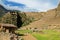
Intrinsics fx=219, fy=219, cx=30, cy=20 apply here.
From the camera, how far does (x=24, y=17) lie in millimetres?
97500

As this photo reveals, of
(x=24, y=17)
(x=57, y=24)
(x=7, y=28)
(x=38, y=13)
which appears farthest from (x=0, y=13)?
(x=7, y=28)

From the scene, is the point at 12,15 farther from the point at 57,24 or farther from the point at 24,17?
the point at 57,24

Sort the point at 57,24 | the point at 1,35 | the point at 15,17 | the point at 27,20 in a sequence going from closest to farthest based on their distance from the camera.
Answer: the point at 1,35, the point at 57,24, the point at 15,17, the point at 27,20

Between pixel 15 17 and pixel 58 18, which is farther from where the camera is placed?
pixel 15 17

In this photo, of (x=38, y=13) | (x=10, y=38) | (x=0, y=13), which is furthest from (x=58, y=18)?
(x=10, y=38)

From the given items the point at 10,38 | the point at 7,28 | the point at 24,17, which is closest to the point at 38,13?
the point at 24,17

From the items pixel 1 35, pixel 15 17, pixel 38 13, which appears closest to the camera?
pixel 1 35

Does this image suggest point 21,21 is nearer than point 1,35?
No

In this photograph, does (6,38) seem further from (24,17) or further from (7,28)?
(24,17)

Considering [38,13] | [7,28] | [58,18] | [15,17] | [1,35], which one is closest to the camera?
[1,35]

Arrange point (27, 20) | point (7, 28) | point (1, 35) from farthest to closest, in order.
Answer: point (27, 20) < point (7, 28) < point (1, 35)

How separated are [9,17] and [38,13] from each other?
3590 centimetres

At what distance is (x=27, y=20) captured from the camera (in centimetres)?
9488

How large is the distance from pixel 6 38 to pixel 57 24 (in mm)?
45894
